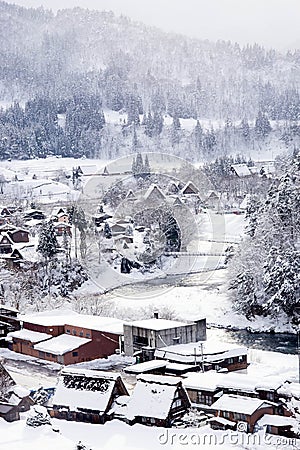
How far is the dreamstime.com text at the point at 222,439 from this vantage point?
3602 mm

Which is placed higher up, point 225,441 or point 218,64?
point 218,64

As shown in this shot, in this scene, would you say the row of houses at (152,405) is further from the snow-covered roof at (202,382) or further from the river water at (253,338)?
the river water at (253,338)

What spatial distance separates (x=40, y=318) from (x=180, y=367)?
80.9 inches

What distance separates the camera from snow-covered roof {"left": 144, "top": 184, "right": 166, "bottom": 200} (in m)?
11.9

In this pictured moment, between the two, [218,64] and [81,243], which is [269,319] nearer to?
[81,243]

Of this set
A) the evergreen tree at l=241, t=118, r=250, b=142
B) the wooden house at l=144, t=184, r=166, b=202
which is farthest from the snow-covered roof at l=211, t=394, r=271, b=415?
the evergreen tree at l=241, t=118, r=250, b=142

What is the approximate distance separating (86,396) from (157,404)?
18.3 inches

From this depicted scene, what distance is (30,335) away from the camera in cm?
628

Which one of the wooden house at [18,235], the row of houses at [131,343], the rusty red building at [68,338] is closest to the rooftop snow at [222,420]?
the row of houses at [131,343]

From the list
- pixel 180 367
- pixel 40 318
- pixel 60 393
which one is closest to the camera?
pixel 60 393

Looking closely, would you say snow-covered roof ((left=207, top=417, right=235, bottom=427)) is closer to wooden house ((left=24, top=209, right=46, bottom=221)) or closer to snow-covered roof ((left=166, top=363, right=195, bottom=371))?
snow-covered roof ((left=166, top=363, right=195, bottom=371))

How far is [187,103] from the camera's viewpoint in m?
29.6

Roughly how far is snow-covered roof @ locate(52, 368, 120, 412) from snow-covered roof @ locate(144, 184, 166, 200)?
7351 mm

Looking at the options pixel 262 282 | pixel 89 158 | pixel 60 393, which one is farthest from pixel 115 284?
pixel 89 158
